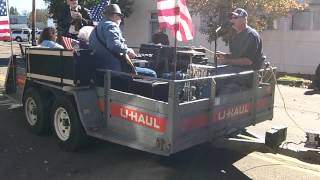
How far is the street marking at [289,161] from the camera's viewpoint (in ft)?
19.7

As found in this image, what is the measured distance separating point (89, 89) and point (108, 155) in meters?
0.95

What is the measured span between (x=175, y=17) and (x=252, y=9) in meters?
12.1

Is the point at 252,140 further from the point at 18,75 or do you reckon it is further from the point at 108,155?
the point at 18,75

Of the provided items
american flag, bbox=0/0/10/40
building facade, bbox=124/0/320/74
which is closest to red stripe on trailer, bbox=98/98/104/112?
american flag, bbox=0/0/10/40

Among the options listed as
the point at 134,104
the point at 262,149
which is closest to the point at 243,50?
the point at 262,149

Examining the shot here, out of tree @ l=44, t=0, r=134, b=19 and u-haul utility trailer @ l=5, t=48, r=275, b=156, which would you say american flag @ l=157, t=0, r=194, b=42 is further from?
tree @ l=44, t=0, r=134, b=19

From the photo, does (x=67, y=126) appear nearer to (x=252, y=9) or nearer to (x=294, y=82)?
(x=294, y=82)

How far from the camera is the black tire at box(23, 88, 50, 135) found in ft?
23.6

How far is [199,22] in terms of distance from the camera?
22.3 meters

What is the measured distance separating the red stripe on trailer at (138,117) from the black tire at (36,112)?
169 centimetres

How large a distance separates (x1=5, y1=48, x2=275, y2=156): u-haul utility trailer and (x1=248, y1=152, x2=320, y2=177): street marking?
1.65 feet

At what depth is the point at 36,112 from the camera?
7332mm

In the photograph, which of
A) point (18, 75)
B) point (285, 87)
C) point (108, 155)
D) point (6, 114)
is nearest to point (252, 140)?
point (108, 155)

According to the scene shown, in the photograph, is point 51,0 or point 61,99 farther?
point 51,0
